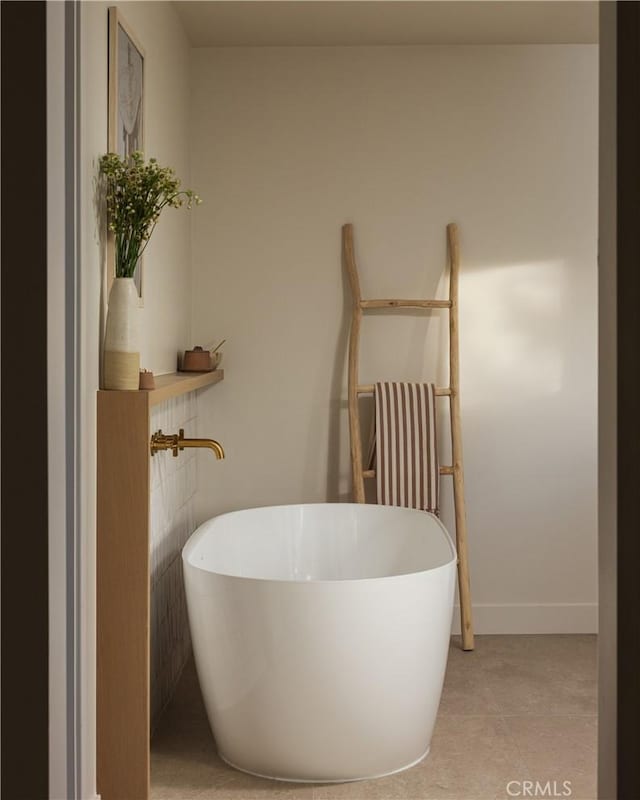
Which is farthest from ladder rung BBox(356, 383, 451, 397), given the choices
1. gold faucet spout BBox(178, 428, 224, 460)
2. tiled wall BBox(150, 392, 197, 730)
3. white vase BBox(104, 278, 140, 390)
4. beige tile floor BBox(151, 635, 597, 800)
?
white vase BBox(104, 278, 140, 390)

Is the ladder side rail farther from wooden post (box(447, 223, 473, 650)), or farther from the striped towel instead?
wooden post (box(447, 223, 473, 650))

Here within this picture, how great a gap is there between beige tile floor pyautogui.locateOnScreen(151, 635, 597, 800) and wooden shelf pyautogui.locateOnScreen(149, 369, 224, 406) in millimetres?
1125

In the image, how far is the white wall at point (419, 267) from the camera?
3.87 meters

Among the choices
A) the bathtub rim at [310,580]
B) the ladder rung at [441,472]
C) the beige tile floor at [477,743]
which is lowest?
the beige tile floor at [477,743]

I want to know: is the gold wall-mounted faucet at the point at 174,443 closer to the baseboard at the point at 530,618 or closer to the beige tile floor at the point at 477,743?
the beige tile floor at the point at 477,743

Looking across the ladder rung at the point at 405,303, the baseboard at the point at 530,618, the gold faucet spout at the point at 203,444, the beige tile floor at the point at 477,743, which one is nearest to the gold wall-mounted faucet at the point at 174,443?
the gold faucet spout at the point at 203,444

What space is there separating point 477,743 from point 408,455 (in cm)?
130

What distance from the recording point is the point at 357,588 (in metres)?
2.39

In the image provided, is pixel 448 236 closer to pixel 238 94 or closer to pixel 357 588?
pixel 238 94

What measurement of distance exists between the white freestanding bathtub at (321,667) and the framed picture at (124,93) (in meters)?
1.01

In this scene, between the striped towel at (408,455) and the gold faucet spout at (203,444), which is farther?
the striped towel at (408,455)

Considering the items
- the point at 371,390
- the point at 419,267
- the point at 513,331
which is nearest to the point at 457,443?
the point at 371,390

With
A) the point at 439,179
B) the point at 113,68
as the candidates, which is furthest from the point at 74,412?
the point at 439,179

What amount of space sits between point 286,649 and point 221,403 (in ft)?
5.66
